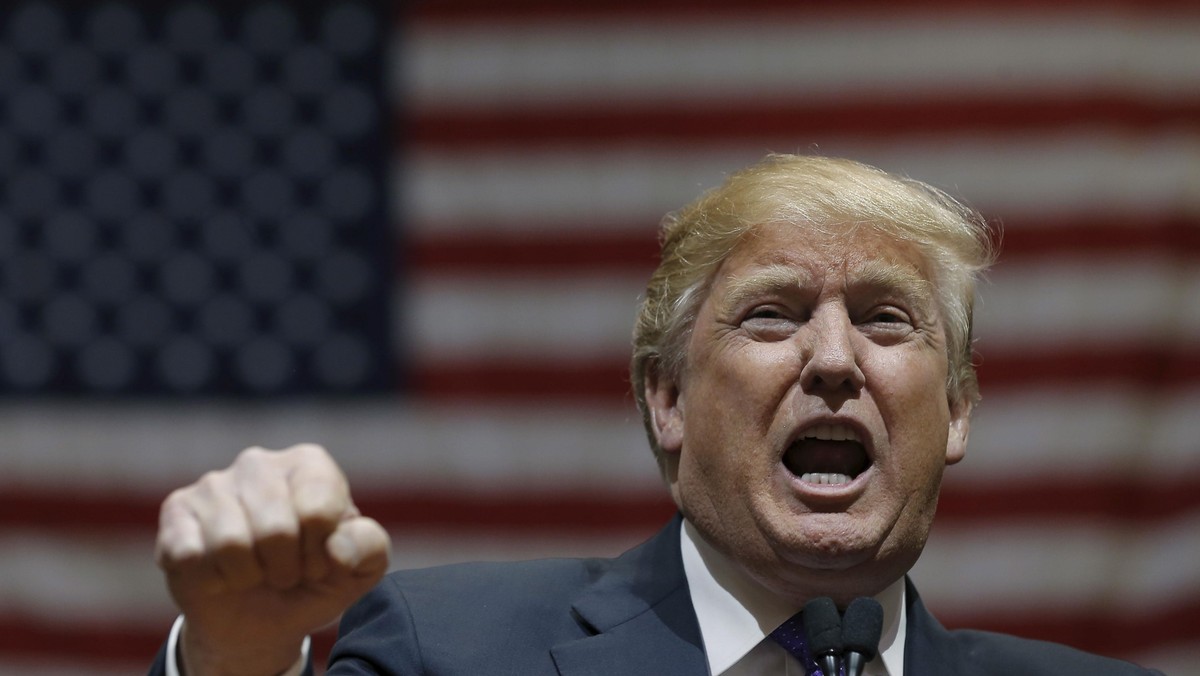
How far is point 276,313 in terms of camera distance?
421 cm

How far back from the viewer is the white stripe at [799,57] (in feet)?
12.7

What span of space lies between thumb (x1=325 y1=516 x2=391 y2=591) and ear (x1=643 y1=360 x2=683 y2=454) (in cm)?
67

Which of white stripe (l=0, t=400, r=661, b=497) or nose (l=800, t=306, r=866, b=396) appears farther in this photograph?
white stripe (l=0, t=400, r=661, b=497)

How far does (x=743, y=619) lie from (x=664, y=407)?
30 cm

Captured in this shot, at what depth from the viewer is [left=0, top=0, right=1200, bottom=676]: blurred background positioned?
3.94 metres

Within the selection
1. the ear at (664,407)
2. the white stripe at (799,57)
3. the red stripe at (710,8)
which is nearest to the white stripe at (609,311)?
the white stripe at (799,57)

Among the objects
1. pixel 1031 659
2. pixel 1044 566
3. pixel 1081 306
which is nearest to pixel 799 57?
pixel 1081 306

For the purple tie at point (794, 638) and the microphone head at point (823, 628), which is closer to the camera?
the microphone head at point (823, 628)

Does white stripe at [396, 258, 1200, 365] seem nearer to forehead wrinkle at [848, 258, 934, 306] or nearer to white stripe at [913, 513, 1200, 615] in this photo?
white stripe at [913, 513, 1200, 615]

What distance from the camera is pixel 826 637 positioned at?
1.47m

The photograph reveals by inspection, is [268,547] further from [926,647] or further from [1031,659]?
[1031,659]

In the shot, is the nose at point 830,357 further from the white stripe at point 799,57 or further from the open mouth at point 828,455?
the white stripe at point 799,57

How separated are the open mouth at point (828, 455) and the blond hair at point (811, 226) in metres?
0.18

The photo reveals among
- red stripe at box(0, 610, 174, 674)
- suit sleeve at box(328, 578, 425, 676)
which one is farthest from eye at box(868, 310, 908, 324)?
red stripe at box(0, 610, 174, 674)
